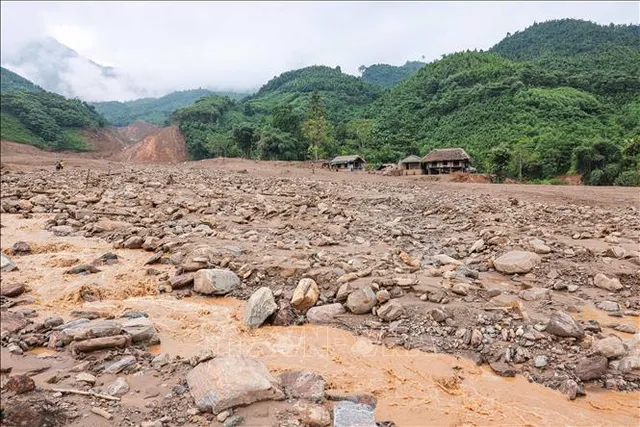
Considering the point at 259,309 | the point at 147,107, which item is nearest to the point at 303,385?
the point at 259,309

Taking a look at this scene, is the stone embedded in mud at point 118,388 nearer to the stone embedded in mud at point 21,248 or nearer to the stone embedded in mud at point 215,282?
the stone embedded in mud at point 215,282

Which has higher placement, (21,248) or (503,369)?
(21,248)

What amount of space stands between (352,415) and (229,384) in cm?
118

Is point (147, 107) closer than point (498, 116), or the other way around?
point (498, 116)

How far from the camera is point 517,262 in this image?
723 centimetres

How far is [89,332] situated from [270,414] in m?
2.67

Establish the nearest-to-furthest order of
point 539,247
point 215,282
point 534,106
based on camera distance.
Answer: point 215,282 < point 539,247 < point 534,106

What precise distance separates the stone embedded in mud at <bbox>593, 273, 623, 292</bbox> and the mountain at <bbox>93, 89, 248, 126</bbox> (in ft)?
349

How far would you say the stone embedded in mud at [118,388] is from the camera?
151 inches

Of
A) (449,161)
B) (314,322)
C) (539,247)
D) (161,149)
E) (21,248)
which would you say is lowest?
(314,322)

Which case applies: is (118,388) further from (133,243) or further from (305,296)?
(133,243)

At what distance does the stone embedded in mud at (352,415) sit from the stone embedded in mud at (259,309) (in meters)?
2.12

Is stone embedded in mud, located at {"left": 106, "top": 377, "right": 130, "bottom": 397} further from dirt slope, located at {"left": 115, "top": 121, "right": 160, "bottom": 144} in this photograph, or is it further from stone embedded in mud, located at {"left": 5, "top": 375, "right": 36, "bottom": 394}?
dirt slope, located at {"left": 115, "top": 121, "right": 160, "bottom": 144}

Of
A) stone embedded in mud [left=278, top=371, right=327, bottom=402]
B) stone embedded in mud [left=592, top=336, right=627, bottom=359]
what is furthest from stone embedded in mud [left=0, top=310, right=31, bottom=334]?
stone embedded in mud [left=592, top=336, right=627, bottom=359]
